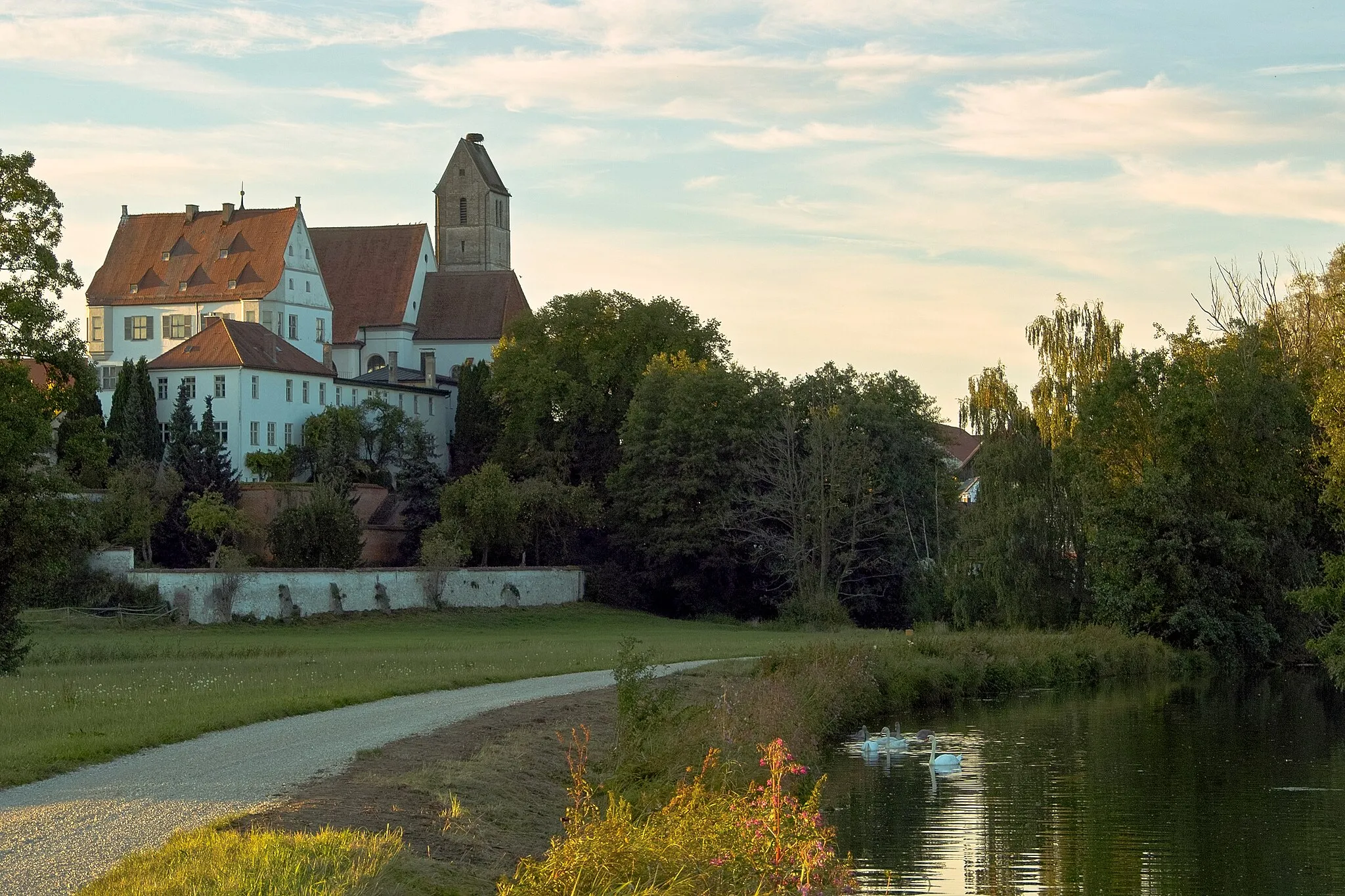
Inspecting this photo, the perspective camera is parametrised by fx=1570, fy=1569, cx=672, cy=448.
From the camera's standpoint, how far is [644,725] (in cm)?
2147

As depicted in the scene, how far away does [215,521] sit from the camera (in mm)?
67625

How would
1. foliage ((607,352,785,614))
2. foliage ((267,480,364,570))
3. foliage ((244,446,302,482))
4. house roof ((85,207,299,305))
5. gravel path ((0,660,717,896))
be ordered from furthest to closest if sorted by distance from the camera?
house roof ((85,207,299,305)), foliage ((244,446,302,482)), foliage ((607,352,785,614)), foliage ((267,480,364,570)), gravel path ((0,660,717,896))

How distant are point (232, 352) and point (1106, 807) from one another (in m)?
70.0

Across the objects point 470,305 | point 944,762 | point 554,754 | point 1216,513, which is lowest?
point 944,762

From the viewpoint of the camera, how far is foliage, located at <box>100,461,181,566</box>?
213 ft

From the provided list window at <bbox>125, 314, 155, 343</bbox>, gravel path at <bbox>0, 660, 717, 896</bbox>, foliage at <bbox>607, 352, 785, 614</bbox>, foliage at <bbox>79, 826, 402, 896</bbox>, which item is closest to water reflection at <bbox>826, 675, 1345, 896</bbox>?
gravel path at <bbox>0, 660, 717, 896</bbox>

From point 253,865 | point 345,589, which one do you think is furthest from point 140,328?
point 253,865

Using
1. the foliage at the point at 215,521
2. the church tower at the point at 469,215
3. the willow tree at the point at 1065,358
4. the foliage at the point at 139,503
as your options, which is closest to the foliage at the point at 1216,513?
the willow tree at the point at 1065,358

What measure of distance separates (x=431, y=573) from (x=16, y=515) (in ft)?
116

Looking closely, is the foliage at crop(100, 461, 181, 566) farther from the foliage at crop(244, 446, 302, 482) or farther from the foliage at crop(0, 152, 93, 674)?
the foliage at crop(0, 152, 93, 674)

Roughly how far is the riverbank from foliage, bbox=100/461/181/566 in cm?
3610

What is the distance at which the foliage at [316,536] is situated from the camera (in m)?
65.2

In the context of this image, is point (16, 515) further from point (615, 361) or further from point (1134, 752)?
point (615, 361)

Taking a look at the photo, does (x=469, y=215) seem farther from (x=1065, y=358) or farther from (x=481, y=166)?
(x=1065, y=358)
